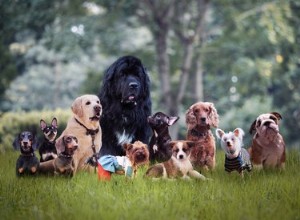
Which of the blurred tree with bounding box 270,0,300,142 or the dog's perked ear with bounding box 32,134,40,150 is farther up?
the blurred tree with bounding box 270,0,300,142

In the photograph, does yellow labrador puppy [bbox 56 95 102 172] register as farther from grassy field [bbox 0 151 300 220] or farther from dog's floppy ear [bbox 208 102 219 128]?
dog's floppy ear [bbox 208 102 219 128]

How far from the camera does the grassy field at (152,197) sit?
4.52 meters

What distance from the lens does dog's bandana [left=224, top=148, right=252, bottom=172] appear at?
19.2ft

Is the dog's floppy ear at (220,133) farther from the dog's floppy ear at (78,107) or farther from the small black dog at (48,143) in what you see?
the small black dog at (48,143)

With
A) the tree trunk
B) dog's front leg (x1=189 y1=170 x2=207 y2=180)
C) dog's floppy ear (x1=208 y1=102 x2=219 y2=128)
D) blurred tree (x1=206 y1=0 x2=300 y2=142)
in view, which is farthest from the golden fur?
the tree trunk

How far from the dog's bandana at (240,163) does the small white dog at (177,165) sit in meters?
0.50

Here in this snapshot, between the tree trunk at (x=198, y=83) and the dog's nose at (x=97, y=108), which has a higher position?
the tree trunk at (x=198, y=83)

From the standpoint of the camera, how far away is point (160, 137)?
249 inches

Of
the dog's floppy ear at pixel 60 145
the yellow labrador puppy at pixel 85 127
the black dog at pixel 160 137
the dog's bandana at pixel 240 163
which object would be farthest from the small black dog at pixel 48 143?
the dog's bandana at pixel 240 163

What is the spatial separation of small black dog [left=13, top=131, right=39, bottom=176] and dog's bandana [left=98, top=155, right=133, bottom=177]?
2.54 feet

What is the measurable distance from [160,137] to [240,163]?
1.06 m

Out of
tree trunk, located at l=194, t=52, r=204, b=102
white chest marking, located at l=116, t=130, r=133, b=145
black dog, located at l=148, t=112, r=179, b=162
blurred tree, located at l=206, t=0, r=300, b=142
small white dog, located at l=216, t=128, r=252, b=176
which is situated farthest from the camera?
tree trunk, located at l=194, t=52, r=204, b=102

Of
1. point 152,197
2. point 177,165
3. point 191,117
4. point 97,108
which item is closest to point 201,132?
point 191,117

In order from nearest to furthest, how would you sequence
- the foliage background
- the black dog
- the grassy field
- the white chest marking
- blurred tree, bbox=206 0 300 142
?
the grassy field < the black dog < the white chest marking < blurred tree, bbox=206 0 300 142 < the foliage background
